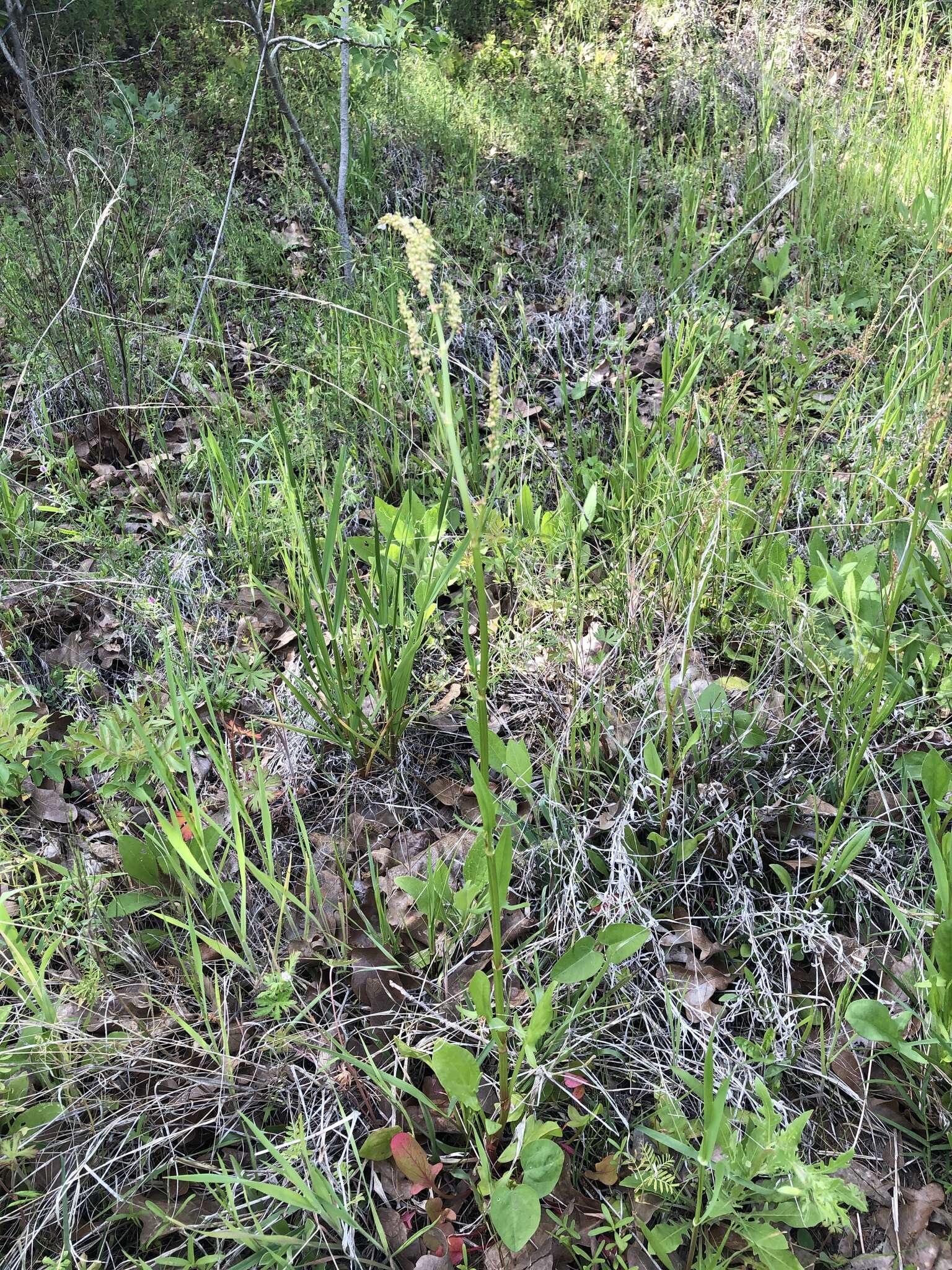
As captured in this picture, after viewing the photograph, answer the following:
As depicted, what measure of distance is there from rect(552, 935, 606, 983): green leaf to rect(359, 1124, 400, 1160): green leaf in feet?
1.16

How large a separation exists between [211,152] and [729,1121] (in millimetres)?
5201

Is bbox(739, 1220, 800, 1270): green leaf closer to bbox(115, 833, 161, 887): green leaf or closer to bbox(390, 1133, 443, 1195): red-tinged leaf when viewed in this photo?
bbox(390, 1133, 443, 1195): red-tinged leaf

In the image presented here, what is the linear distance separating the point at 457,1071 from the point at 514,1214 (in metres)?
0.20

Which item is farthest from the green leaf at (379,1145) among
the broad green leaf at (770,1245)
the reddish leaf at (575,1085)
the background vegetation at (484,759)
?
the broad green leaf at (770,1245)

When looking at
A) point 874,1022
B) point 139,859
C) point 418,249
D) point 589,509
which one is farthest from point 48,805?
point 874,1022

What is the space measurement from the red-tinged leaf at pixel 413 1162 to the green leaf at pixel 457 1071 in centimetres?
13

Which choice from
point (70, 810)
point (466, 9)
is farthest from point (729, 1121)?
point (466, 9)

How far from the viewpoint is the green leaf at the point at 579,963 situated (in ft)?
4.08

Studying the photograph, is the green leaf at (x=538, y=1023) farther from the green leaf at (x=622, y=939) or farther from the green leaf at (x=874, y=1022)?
the green leaf at (x=874, y=1022)

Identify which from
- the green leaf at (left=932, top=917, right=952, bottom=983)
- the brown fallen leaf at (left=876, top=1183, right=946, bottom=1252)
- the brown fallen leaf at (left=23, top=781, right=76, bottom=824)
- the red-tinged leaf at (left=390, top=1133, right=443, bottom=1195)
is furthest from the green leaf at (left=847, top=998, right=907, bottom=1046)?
the brown fallen leaf at (left=23, top=781, right=76, bottom=824)

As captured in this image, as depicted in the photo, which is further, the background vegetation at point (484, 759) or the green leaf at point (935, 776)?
the green leaf at point (935, 776)

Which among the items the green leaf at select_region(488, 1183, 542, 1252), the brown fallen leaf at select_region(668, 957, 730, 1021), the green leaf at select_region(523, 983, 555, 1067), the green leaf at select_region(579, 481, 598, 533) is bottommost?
the brown fallen leaf at select_region(668, 957, 730, 1021)

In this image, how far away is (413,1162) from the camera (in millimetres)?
1223

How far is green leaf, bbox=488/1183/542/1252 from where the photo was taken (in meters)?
1.09
